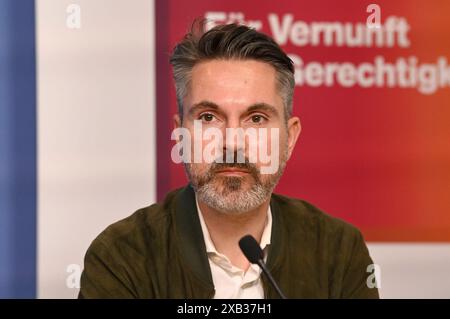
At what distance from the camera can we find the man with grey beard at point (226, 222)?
5.51ft

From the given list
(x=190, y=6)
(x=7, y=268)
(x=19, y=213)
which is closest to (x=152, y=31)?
(x=190, y=6)

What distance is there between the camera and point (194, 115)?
1.74m

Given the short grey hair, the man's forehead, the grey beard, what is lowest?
the grey beard

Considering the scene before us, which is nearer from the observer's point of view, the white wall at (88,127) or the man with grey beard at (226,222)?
the man with grey beard at (226,222)

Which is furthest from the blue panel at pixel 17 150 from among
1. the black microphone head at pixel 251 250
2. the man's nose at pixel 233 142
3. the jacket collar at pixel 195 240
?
the black microphone head at pixel 251 250

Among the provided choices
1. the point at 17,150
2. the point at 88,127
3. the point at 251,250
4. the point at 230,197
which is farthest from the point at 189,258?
the point at 17,150

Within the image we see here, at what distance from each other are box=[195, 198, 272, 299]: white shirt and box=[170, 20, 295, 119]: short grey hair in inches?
14.2

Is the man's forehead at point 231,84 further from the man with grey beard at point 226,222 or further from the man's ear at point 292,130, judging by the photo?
the man's ear at point 292,130

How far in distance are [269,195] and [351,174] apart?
473 mm

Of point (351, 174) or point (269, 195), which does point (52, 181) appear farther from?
point (351, 174)

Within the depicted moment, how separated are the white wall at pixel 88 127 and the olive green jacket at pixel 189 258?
0.28 meters

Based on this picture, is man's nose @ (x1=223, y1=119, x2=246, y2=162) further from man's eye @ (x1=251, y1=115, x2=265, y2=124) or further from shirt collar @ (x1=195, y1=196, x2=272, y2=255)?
shirt collar @ (x1=195, y1=196, x2=272, y2=255)

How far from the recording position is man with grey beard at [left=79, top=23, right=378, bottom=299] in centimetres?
168

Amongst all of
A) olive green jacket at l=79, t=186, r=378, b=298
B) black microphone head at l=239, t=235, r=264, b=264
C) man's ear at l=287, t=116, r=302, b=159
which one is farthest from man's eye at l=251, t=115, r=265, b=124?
black microphone head at l=239, t=235, r=264, b=264
